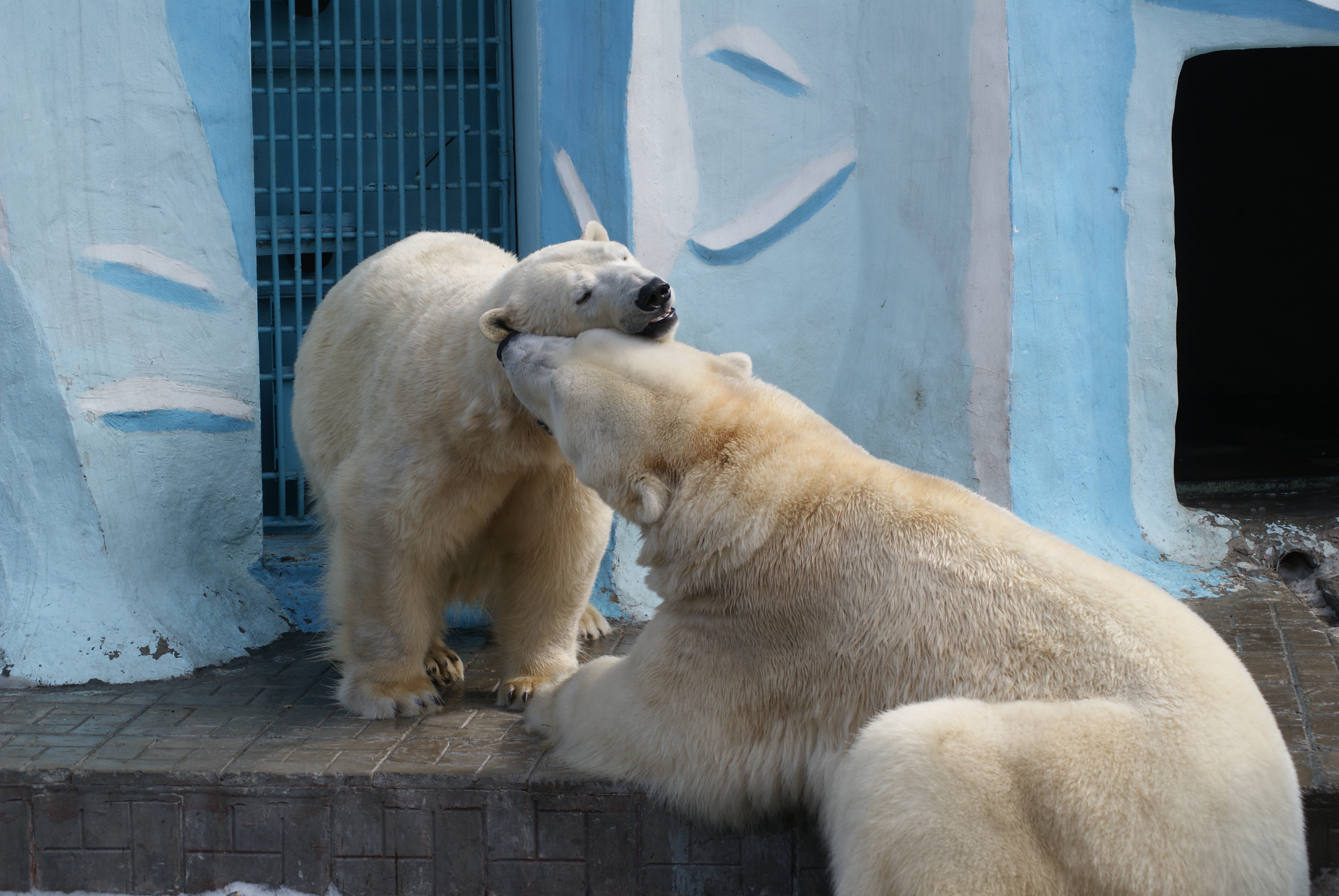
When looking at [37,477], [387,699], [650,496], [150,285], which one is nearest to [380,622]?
[387,699]

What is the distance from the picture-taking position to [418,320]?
10.7 feet

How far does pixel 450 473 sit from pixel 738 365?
0.83 meters

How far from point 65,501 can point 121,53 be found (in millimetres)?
1520

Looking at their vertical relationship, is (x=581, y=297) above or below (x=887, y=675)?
above

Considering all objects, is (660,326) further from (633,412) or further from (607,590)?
(607,590)

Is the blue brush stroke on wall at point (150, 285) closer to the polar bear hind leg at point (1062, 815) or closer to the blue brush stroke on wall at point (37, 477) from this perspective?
the blue brush stroke on wall at point (37, 477)

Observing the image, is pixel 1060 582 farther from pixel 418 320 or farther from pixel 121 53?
pixel 121 53

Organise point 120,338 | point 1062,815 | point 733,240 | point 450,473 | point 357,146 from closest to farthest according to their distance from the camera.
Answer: point 1062,815, point 450,473, point 120,338, point 733,240, point 357,146

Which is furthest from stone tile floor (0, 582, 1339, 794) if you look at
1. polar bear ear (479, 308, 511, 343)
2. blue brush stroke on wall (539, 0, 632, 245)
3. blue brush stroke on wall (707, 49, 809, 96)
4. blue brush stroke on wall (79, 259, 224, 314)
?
blue brush stroke on wall (707, 49, 809, 96)

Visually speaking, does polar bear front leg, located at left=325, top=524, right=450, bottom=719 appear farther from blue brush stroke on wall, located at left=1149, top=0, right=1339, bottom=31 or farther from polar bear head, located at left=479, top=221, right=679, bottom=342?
blue brush stroke on wall, located at left=1149, top=0, right=1339, bottom=31

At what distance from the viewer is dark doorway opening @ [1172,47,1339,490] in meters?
9.03

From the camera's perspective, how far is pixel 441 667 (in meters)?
3.50

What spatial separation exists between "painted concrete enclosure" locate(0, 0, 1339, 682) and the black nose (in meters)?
1.73

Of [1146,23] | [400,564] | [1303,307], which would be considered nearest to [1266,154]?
[1303,307]
